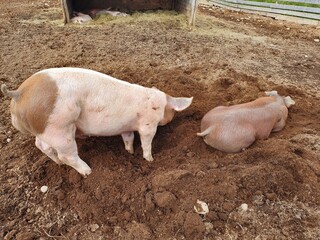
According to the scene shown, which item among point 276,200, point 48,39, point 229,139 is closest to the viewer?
point 276,200

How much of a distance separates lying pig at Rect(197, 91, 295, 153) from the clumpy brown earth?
105mm

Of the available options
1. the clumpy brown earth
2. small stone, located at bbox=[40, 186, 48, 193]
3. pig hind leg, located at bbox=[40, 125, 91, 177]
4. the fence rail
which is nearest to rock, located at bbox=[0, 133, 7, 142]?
the clumpy brown earth

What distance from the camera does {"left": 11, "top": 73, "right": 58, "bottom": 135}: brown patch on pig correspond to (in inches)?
83.4

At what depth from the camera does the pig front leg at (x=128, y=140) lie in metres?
2.75

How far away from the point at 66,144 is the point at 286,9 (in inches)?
299

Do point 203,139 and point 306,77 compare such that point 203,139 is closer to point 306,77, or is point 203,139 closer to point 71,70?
point 71,70

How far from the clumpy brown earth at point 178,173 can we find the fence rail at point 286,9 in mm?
3177

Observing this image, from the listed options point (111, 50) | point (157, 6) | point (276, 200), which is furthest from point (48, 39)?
point (276, 200)

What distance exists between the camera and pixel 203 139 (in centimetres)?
295

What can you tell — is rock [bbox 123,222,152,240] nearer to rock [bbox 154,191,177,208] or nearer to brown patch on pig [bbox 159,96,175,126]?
rock [bbox 154,191,177,208]

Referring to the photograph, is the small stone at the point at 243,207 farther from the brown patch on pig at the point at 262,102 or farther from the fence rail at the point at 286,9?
the fence rail at the point at 286,9

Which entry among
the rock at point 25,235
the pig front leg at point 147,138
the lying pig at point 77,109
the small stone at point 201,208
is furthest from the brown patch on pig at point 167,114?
the rock at point 25,235

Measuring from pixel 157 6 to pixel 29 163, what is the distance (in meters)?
5.90

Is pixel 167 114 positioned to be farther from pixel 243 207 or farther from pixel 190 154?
pixel 243 207
